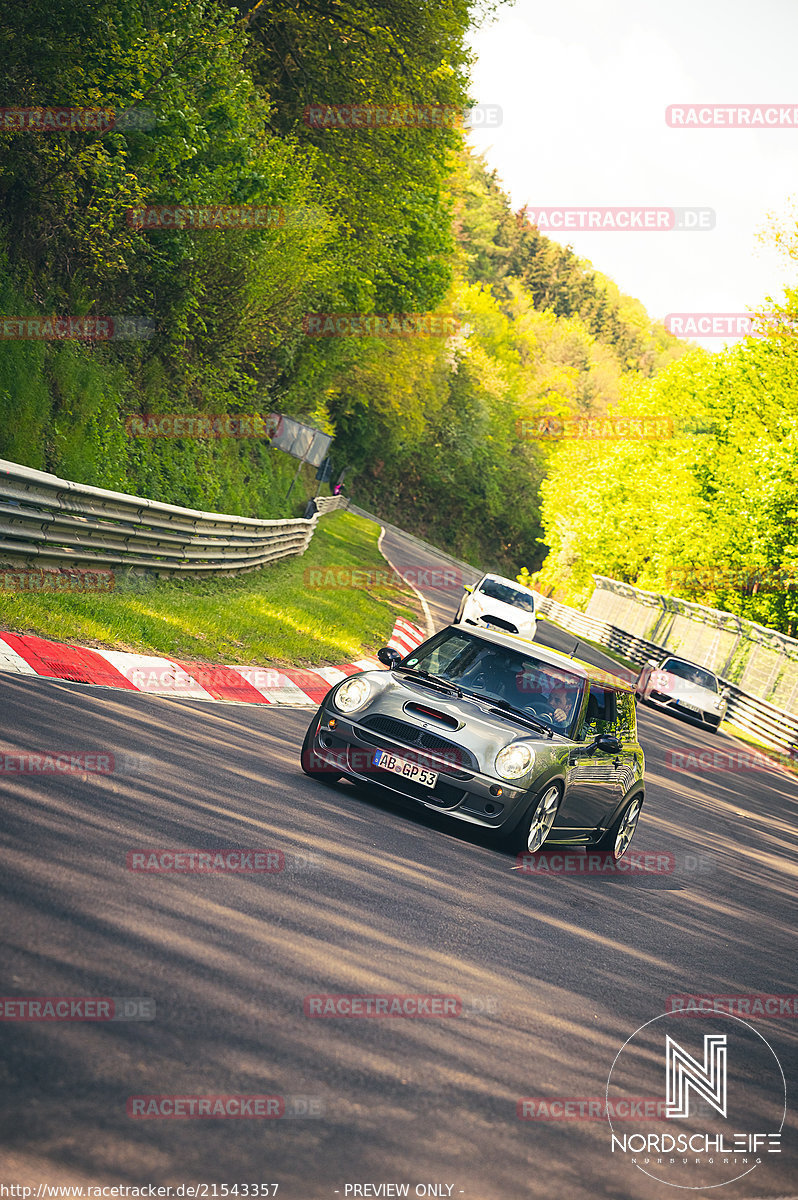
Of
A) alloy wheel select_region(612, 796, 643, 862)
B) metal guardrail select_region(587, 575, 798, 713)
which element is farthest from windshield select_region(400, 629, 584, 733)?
metal guardrail select_region(587, 575, 798, 713)

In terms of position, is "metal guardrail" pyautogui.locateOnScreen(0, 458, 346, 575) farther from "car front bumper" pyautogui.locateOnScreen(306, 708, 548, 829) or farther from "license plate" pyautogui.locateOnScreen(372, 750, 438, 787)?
"license plate" pyautogui.locateOnScreen(372, 750, 438, 787)

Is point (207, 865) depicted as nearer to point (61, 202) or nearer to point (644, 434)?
point (61, 202)

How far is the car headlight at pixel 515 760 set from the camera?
8.45 m

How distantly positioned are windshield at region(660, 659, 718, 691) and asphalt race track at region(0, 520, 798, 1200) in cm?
2366

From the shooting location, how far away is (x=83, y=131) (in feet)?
51.7

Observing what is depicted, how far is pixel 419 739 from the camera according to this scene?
8.62m

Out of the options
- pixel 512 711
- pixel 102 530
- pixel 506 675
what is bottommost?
pixel 512 711

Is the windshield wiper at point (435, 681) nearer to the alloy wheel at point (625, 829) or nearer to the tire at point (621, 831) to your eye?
the tire at point (621, 831)

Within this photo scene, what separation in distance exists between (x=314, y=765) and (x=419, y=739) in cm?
97

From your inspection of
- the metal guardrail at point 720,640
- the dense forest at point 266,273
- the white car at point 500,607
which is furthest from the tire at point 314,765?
the metal guardrail at point 720,640

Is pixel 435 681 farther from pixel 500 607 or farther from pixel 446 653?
pixel 500 607

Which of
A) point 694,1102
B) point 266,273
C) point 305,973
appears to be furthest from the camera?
point 266,273

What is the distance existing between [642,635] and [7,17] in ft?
132

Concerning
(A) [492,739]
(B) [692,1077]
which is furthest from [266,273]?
(B) [692,1077]
